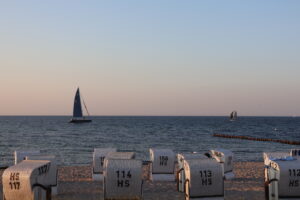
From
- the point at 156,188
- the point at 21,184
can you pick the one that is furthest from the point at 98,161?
the point at 21,184

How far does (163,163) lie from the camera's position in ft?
70.9

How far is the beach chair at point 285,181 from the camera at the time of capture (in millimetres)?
14758

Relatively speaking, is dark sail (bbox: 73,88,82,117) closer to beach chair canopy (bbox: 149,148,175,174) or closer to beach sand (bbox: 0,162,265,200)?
beach sand (bbox: 0,162,265,200)

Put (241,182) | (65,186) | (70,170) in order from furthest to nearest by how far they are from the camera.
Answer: (70,170), (241,182), (65,186)

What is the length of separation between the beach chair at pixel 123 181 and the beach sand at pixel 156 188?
2.79 m

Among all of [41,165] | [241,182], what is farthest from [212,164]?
[241,182]

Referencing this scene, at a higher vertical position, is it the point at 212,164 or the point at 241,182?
the point at 212,164

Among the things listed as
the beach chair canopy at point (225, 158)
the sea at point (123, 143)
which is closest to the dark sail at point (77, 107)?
the sea at point (123, 143)

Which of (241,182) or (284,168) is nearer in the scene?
(284,168)

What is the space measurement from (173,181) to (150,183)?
1.35 meters

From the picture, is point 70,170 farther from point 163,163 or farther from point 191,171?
point 191,171

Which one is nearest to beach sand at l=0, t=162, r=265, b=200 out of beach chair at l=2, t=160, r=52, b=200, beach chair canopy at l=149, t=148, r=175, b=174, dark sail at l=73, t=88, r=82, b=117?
beach chair canopy at l=149, t=148, r=175, b=174

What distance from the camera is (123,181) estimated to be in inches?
585

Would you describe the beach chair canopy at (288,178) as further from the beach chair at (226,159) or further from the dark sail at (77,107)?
the dark sail at (77,107)
